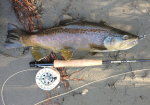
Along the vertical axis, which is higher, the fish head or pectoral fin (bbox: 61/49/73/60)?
the fish head

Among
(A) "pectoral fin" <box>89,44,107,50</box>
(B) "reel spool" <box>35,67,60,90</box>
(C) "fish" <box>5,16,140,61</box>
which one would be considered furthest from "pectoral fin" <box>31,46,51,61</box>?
(A) "pectoral fin" <box>89,44,107,50</box>

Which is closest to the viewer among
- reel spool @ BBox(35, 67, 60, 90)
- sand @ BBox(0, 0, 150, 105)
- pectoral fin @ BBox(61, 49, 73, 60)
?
pectoral fin @ BBox(61, 49, 73, 60)

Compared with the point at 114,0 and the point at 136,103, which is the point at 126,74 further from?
the point at 114,0

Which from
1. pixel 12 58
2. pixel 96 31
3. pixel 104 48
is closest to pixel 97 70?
pixel 104 48

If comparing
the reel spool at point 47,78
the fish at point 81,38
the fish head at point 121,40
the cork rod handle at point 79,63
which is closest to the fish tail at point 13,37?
the fish at point 81,38

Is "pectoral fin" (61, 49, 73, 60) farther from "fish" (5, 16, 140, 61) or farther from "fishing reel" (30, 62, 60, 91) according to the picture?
"fishing reel" (30, 62, 60, 91)

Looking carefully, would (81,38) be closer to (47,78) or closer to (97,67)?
(97,67)

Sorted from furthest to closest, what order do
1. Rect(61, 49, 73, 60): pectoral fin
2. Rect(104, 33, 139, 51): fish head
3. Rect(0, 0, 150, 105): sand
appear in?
Rect(0, 0, 150, 105): sand
Rect(61, 49, 73, 60): pectoral fin
Rect(104, 33, 139, 51): fish head

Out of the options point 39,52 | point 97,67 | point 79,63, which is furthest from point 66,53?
point 97,67
